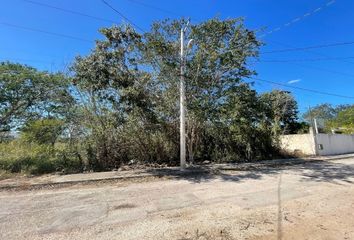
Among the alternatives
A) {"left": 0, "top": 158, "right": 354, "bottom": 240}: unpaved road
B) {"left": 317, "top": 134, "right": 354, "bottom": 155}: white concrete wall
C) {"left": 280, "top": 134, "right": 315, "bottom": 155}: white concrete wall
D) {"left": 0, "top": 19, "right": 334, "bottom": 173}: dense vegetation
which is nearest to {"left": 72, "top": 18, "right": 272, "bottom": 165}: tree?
{"left": 0, "top": 19, "right": 334, "bottom": 173}: dense vegetation

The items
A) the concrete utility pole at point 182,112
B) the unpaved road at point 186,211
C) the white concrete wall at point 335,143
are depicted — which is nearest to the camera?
the unpaved road at point 186,211

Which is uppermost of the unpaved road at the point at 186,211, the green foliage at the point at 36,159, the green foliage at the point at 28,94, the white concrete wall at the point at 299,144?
the green foliage at the point at 28,94

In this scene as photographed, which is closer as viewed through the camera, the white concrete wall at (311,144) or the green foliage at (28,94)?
the green foliage at (28,94)

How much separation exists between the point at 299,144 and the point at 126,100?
14.3 metres

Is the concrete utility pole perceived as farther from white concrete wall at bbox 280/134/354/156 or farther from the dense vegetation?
white concrete wall at bbox 280/134/354/156

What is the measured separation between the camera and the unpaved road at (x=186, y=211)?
4816 millimetres

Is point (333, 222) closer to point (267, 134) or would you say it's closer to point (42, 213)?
point (42, 213)

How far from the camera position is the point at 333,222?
521 centimetres

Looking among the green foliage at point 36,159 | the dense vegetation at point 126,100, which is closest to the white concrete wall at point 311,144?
the dense vegetation at point 126,100

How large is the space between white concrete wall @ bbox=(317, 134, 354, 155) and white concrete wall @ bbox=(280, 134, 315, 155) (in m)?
0.58

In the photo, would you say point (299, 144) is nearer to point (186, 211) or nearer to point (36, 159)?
point (186, 211)

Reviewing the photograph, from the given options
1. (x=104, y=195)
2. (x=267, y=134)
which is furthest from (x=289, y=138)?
(x=104, y=195)

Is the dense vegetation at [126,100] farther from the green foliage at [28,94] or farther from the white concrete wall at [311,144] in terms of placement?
the white concrete wall at [311,144]

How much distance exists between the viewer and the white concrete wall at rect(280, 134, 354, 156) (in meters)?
19.5
